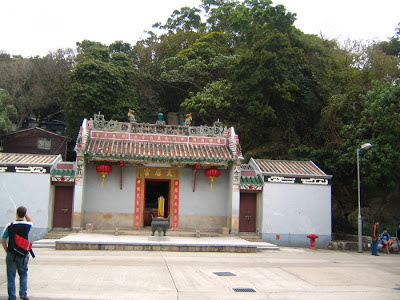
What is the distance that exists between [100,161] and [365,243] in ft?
38.9

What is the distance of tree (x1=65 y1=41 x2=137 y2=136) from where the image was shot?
24.1 m

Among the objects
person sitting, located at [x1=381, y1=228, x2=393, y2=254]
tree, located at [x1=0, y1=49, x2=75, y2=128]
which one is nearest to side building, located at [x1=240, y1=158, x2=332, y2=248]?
person sitting, located at [x1=381, y1=228, x2=393, y2=254]

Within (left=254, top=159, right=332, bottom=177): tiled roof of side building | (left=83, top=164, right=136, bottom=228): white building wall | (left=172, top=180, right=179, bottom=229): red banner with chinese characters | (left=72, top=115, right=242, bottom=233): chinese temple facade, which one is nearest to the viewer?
(left=72, top=115, right=242, bottom=233): chinese temple facade

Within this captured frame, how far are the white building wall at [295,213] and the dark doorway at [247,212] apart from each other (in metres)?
0.64

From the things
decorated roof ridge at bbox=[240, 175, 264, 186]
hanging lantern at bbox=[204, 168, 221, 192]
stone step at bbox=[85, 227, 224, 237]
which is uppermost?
hanging lantern at bbox=[204, 168, 221, 192]

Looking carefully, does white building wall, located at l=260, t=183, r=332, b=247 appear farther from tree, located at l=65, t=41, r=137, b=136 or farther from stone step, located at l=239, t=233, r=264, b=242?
tree, located at l=65, t=41, r=137, b=136

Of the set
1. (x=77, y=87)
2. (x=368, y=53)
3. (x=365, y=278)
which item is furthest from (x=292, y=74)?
(x=365, y=278)

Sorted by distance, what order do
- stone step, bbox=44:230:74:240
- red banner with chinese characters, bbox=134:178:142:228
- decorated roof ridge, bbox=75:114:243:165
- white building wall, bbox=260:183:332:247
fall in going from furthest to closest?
1. red banner with chinese characters, bbox=134:178:142:228
2. white building wall, bbox=260:183:332:247
3. decorated roof ridge, bbox=75:114:243:165
4. stone step, bbox=44:230:74:240

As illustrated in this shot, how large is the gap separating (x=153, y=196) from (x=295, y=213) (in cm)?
639

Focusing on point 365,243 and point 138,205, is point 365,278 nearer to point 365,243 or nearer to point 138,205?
point 365,243

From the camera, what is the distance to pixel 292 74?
22672 millimetres

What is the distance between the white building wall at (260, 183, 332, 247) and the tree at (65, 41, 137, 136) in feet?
40.4

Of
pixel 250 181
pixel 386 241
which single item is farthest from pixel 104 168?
pixel 386 241

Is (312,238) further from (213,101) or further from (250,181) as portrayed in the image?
(213,101)
